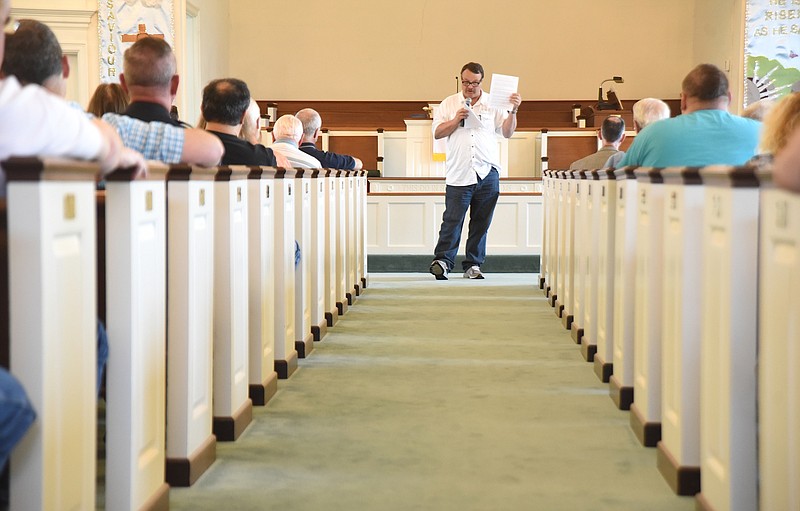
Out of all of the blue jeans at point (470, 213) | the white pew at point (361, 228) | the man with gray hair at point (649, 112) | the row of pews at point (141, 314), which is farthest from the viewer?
the blue jeans at point (470, 213)

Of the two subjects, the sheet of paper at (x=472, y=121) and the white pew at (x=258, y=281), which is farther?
the sheet of paper at (x=472, y=121)

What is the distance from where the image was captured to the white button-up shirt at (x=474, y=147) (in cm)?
830

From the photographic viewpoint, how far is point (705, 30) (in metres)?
14.2

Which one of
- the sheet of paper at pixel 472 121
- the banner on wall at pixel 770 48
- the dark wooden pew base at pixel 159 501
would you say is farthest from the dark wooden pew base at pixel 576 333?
the banner on wall at pixel 770 48

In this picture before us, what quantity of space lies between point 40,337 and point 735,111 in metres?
11.6

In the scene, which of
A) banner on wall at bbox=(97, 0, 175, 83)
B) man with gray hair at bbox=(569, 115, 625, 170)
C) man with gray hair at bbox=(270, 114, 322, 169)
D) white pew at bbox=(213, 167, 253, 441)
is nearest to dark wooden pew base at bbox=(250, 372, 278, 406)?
white pew at bbox=(213, 167, 253, 441)

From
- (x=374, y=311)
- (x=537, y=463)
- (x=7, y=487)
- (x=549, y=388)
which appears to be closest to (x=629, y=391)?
(x=549, y=388)

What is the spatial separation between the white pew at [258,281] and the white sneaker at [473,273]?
15.6 feet

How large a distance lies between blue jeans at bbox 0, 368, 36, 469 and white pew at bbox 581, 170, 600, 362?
10.3ft

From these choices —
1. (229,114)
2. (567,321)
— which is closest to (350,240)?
(567,321)

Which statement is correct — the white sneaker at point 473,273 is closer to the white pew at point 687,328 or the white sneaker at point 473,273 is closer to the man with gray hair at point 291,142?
the man with gray hair at point 291,142

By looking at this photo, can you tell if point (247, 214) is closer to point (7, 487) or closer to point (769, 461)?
point (7, 487)

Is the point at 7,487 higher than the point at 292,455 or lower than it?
higher

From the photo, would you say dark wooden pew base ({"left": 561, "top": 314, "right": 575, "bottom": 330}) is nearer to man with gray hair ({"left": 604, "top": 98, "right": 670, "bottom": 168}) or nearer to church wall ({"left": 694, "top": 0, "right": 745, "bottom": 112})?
man with gray hair ({"left": 604, "top": 98, "right": 670, "bottom": 168})
